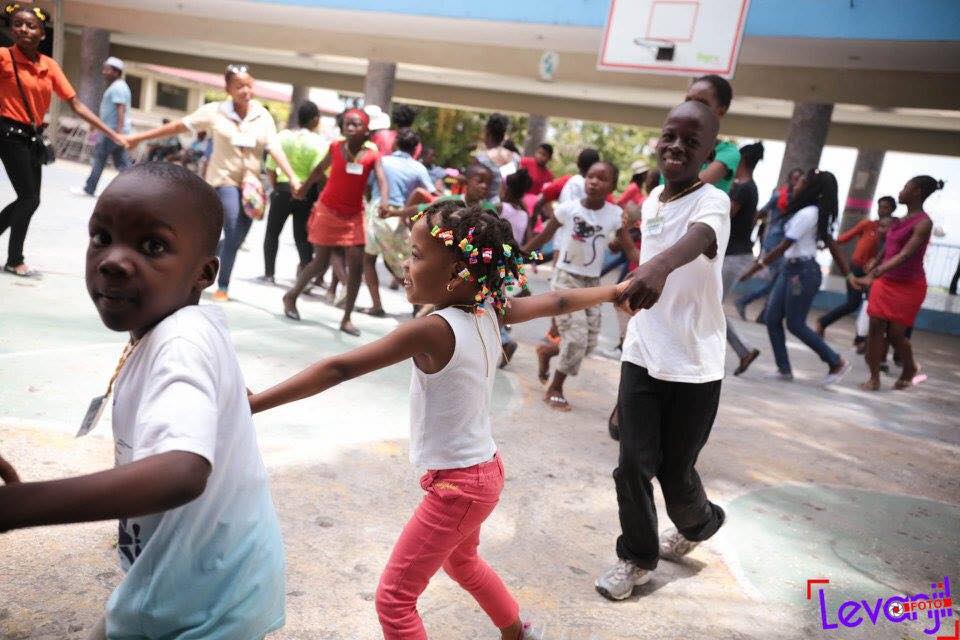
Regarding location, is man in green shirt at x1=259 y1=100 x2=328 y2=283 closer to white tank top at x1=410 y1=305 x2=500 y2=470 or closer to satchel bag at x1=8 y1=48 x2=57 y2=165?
satchel bag at x1=8 y1=48 x2=57 y2=165

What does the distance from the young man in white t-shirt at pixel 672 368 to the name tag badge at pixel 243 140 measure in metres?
4.74

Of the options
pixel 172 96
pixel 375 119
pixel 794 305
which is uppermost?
pixel 172 96

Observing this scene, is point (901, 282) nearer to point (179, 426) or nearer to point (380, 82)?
point (179, 426)

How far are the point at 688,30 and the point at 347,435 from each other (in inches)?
290

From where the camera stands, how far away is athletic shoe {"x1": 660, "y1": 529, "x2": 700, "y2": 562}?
133 inches

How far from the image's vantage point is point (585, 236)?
18.7 feet

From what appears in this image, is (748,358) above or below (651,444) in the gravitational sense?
below

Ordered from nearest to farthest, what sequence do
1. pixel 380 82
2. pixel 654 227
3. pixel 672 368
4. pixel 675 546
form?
1. pixel 672 368
2. pixel 654 227
3. pixel 675 546
4. pixel 380 82

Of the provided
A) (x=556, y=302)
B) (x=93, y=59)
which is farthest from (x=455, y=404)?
(x=93, y=59)

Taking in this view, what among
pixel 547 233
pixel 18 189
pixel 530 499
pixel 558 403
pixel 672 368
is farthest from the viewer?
pixel 18 189

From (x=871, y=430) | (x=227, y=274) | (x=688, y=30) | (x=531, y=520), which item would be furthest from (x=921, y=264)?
(x=227, y=274)

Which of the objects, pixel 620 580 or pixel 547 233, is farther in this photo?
pixel 547 233

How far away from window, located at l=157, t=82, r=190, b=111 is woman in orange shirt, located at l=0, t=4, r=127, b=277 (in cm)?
4001
